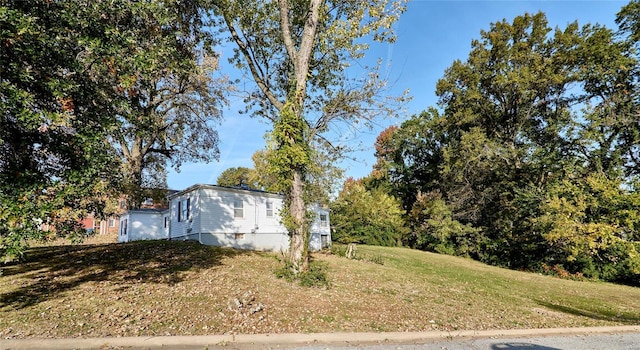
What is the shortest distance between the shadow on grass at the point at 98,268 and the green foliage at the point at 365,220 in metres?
20.5

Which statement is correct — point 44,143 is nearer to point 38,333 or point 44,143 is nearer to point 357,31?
point 38,333

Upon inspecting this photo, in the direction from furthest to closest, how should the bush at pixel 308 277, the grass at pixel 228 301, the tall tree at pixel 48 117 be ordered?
the bush at pixel 308 277
the grass at pixel 228 301
the tall tree at pixel 48 117

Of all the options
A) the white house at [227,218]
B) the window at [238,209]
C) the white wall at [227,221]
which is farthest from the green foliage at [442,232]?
the window at [238,209]

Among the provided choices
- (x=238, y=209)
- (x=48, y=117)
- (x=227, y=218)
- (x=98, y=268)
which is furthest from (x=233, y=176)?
(x=48, y=117)

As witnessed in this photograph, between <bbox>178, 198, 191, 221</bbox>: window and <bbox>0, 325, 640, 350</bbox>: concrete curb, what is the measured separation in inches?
601

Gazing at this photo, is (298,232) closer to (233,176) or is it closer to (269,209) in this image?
(269,209)

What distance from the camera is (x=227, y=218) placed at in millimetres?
19094

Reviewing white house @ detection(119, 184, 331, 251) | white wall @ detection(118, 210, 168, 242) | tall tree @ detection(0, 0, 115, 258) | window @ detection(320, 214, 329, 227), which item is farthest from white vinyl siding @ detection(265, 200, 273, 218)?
tall tree @ detection(0, 0, 115, 258)

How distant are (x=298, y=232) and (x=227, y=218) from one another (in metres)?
10.7

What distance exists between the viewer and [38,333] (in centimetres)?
504

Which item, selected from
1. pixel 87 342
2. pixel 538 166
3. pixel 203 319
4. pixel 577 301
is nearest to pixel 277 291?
pixel 203 319

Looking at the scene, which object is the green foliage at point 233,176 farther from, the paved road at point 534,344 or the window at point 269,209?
the paved road at point 534,344

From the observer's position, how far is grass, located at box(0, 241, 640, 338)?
19.0 ft

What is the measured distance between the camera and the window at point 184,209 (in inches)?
770
